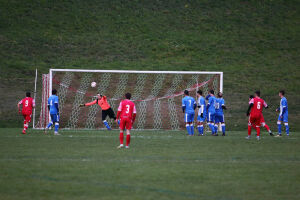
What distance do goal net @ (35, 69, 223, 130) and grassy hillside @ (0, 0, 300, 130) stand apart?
125 inches

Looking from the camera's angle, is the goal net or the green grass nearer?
the green grass

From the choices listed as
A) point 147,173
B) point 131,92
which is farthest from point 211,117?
point 147,173

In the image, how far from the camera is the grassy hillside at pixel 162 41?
42.9m

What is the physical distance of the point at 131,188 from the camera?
896cm

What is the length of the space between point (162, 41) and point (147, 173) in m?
42.9

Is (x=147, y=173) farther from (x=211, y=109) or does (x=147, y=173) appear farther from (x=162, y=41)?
(x=162, y=41)

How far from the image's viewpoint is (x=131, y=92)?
3825 cm

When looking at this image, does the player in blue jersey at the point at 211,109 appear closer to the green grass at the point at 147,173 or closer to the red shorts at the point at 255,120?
the red shorts at the point at 255,120

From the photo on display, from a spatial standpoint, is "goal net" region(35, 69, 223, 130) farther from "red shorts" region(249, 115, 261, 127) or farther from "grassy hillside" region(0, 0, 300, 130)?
"red shorts" region(249, 115, 261, 127)

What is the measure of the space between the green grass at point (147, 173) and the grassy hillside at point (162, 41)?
839 inches

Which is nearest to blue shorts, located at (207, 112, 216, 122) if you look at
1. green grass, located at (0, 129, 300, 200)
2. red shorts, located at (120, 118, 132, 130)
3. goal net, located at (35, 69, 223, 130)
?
goal net, located at (35, 69, 223, 130)

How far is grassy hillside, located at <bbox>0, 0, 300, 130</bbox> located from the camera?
42.9 metres

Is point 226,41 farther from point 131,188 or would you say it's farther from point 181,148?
point 131,188

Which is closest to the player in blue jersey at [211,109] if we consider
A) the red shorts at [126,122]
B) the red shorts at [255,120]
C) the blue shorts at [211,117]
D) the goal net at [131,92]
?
the blue shorts at [211,117]
